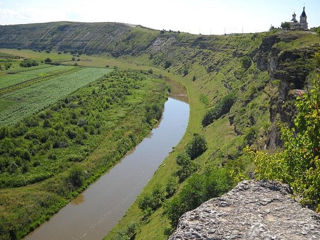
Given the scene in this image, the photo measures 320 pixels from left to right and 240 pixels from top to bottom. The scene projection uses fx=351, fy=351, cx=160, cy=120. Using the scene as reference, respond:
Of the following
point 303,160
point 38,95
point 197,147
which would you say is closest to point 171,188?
point 197,147

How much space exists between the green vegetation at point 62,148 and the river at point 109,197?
1.31m

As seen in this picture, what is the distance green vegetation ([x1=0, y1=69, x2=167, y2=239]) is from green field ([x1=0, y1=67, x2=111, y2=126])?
4.44m

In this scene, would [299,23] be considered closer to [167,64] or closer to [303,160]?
[303,160]

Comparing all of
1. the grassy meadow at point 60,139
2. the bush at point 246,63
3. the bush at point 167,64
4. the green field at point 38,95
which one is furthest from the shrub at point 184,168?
the bush at point 167,64

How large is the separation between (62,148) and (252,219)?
2062 inches

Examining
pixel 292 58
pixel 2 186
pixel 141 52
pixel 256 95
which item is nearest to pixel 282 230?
pixel 292 58

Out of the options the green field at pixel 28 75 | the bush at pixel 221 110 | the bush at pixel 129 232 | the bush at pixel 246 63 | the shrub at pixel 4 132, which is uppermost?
the bush at pixel 246 63

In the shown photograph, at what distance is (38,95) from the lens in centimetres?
10119

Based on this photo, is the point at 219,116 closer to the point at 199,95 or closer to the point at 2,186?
the point at 199,95

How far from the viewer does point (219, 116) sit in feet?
240

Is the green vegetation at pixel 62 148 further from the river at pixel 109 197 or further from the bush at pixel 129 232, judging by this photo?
the bush at pixel 129 232

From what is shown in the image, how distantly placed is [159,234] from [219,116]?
134 feet

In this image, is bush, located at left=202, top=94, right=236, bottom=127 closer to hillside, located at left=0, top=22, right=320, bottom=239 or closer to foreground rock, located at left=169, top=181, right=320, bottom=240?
hillside, located at left=0, top=22, right=320, bottom=239

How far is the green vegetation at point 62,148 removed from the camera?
44844 mm
